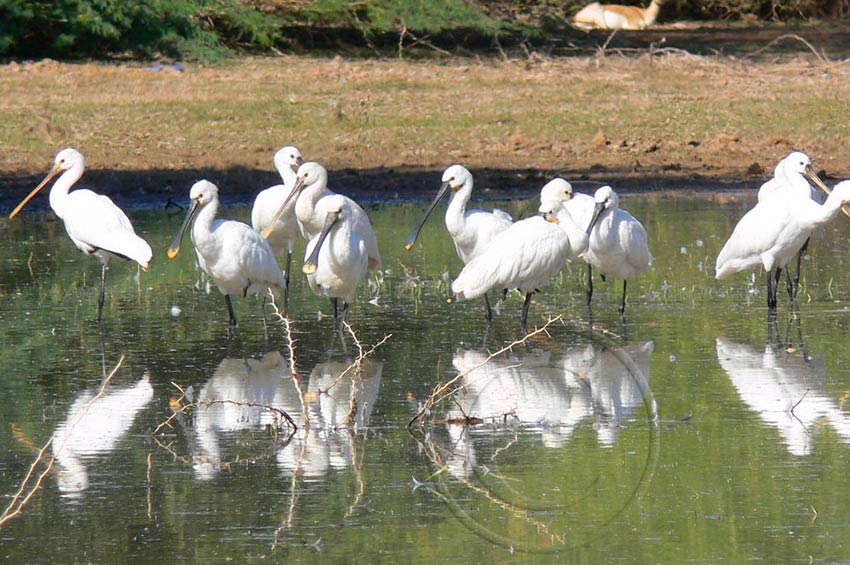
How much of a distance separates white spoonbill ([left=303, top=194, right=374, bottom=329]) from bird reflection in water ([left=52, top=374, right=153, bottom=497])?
1.88m

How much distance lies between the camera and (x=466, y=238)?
11430 millimetres

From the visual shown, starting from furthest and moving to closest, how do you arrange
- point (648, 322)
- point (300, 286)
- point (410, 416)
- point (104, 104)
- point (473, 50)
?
point (473, 50), point (104, 104), point (300, 286), point (648, 322), point (410, 416)

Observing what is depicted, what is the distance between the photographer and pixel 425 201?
1644cm

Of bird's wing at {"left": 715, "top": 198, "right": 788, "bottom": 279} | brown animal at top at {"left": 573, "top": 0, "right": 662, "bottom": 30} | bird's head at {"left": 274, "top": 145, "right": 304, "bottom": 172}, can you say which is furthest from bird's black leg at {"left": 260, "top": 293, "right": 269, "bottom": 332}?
brown animal at top at {"left": 573, "top": 0, "right": 662, "bottom": 30}

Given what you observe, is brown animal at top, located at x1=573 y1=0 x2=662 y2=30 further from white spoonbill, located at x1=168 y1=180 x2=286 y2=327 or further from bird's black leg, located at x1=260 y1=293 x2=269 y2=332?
white spoonbill, located at x1=168 y1=180 x2=286 y2=327

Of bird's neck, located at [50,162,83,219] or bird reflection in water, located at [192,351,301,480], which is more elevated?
bird's neck, located at [50,162,83,219]

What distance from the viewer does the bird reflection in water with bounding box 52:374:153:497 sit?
6.69 m

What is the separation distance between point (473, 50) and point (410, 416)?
62.4 ft

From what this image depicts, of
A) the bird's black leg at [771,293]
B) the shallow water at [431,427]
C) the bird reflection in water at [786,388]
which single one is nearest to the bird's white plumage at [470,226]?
the shallow water at [431,427]

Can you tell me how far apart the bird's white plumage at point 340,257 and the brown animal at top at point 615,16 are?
21.5 meters

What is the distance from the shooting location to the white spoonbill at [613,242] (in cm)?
1081

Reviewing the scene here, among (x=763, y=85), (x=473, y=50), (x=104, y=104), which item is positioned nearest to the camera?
(x=104, y=104)

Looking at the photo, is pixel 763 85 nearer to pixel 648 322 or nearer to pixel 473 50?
pixel 473 50

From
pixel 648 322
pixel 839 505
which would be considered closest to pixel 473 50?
pixel 648 322
